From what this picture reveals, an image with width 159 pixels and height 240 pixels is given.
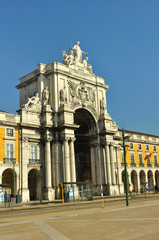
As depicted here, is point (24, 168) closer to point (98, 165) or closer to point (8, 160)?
point (8, 160)

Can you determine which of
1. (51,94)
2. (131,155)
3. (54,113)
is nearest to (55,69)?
(51,94)

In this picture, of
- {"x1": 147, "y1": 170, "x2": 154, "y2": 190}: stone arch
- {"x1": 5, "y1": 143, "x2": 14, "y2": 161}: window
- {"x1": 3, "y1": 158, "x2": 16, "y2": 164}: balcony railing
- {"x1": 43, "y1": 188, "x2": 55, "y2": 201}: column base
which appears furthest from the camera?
{"x1": 147, "y1": 170, "x2": 154, "y2": 190}: stone arch

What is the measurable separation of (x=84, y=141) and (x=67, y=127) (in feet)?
39.9

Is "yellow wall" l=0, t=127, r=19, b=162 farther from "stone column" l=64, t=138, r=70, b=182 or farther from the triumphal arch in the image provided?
"stone column" l=64, t=138, r=70, b=182

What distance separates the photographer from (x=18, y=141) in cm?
4594

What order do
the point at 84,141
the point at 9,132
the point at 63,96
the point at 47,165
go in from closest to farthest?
1. the point at 9,132
2. the point at 47,165
3. the point at 63,96
4. the point at 84,141

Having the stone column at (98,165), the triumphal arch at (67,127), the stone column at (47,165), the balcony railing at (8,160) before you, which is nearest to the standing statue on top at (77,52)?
the triumphal arch at (67,127)

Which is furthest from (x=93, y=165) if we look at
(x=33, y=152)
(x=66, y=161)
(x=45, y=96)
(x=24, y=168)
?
(x=45, y=96)

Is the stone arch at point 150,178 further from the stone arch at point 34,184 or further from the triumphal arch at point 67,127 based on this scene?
the stone arch at point 34,184

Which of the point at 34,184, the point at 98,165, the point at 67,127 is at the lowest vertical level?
the point at 34,184

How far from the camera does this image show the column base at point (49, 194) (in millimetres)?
45750

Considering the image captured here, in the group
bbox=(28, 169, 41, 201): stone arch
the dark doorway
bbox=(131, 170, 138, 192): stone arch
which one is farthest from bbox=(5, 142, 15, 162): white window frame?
bbox=(131, 170, 138, 192): stone arch

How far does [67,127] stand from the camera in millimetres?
48969

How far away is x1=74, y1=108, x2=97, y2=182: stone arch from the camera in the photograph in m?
57.7
